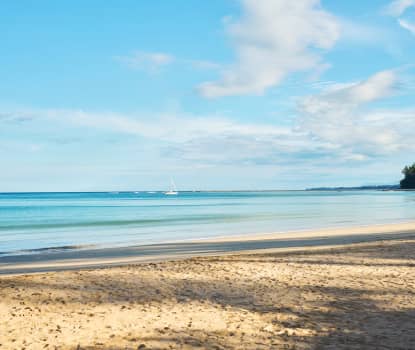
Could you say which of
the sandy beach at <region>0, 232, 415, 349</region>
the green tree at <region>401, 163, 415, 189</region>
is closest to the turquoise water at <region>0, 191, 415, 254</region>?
the sandy beach at <region>0, 232, 415, 349</region>

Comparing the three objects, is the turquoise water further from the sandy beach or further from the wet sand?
the sandy beach

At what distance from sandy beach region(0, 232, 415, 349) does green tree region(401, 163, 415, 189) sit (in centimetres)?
15293

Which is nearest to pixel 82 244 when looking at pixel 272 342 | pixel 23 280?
pixel 23 280

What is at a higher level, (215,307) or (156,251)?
(215,307)

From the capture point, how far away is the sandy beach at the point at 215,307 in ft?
17.2

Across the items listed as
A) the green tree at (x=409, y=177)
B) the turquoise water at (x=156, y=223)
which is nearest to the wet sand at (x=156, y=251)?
the turquoise water at (x=156, y=223)

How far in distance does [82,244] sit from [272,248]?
7.27 meters

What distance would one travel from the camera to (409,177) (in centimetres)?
15188

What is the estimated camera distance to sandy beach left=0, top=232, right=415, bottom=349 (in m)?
5.25

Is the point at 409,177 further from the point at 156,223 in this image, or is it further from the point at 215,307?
the point at 215,307

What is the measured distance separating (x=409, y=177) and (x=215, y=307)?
523ft

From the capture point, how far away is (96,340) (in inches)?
207

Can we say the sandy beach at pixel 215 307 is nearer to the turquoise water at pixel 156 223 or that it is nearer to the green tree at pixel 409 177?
the turquoise water at pixel 156 223

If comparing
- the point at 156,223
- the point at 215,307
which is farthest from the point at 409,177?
the point at 215,307
